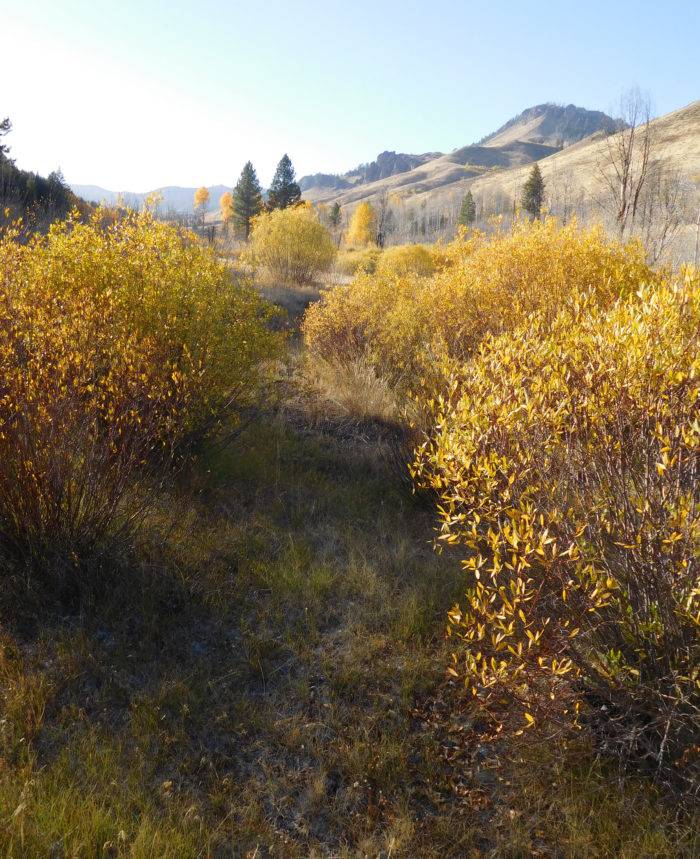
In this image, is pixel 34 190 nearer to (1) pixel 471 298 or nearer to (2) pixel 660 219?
(1) pixel 471 298

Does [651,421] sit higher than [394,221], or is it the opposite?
[394,221]

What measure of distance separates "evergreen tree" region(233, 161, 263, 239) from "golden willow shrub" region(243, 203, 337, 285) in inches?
912

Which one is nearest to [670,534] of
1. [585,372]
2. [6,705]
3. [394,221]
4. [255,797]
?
[585,372]

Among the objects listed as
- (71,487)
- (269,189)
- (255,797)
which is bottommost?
(255,797)

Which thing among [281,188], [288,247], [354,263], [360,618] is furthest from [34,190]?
[281,188]

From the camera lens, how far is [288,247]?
17.0 metres

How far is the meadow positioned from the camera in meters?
1.94

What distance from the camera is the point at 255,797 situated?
210cm

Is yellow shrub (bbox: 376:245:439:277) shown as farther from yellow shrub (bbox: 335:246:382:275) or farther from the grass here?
the grass

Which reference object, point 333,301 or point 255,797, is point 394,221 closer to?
point 333,301

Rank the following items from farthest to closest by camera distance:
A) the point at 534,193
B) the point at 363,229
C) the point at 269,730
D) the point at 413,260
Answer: the point at 363,229, the point at 534,193, the point at 413,260, the point at 269,730

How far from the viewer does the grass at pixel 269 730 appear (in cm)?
192

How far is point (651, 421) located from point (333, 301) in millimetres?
7289

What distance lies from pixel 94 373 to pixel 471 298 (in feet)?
17.2
